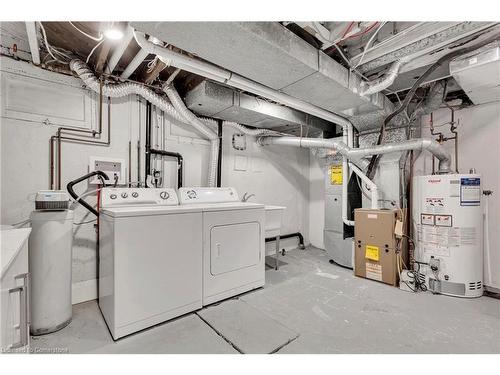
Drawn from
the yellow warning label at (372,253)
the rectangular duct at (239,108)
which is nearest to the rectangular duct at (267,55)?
the rectangular duct at (239,108)

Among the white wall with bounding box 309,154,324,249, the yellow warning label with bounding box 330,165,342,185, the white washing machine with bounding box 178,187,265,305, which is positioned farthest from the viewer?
the white wall with bounding box 309,154,324,249

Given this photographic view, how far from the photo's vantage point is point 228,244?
2.56 metres

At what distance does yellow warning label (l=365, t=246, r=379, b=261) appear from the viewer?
10.1 ft

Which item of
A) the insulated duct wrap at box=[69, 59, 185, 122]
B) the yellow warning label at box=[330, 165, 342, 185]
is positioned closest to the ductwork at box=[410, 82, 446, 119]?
the yellow warning label at box=[330, 165, 342, 185]

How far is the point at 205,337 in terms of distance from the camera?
6.24ft

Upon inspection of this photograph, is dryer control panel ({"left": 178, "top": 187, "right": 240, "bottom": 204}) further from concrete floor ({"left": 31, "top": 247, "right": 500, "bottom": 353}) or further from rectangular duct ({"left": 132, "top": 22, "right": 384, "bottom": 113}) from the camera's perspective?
rectangular duct ({"left": 132, "top": 22, "right": 384, "bottom": 113})

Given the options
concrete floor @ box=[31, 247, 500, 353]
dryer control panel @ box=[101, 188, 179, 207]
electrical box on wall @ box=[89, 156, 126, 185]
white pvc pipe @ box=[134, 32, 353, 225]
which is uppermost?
white pvc pipe @ box=[134, 32, 353, 225]

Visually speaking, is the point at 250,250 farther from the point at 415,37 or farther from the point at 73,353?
the point at 415,37

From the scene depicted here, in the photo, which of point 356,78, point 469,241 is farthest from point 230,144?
point 469,241

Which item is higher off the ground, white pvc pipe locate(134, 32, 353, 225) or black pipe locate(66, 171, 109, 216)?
white pvc pipe locate(134, 32, 353, 225)

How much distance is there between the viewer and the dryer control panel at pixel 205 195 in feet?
9.14

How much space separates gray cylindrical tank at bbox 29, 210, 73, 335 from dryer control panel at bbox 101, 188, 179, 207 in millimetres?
363

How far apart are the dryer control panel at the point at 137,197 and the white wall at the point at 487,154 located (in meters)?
3.87

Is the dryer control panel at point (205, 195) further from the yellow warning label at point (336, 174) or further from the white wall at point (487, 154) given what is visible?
the white wall at point (487, 154)
